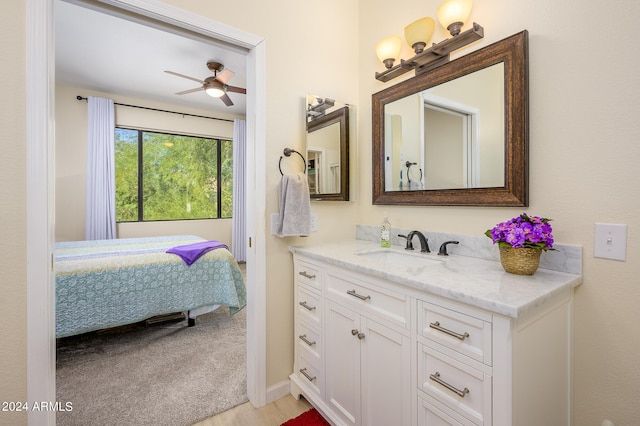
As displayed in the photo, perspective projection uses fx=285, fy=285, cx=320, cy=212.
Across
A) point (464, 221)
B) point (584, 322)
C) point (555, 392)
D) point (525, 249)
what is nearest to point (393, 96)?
point (464, 221)

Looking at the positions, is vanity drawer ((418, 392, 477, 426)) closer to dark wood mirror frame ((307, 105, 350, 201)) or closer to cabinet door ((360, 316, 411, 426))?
cabinet door ((360, 316, 411, 426))

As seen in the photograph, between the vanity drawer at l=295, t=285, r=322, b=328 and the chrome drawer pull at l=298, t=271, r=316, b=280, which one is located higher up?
the chrome drawer pull at l=298, t=271, r=316, b=280

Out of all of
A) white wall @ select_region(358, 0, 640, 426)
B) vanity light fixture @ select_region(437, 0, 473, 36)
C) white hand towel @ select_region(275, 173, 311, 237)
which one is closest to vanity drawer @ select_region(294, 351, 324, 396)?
white hand towel @ select_region(275, 173, 311, 237)

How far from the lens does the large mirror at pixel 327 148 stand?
1.90 m

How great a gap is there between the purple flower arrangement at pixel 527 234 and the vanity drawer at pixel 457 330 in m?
0.39

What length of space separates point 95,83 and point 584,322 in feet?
17.9

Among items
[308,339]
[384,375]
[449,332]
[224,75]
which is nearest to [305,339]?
[308,339]

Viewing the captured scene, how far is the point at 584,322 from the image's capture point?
3.61 ft

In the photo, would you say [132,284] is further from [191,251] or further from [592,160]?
[592,160]

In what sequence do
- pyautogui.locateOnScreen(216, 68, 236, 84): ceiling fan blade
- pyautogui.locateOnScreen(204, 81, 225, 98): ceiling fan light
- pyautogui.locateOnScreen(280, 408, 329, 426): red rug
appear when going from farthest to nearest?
pyautogui.locateOnScreen(204, 81, 225, 98): ceiling fan light, pyautogui.locateOnScreen(216, 68, 236, 84): ceiling fan blade, pyautogui.locateOnScreen(280, 408, 329, 426): red rug

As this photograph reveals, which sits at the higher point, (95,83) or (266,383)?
(95,83)

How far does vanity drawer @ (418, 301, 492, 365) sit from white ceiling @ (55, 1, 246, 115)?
2311 millimetres

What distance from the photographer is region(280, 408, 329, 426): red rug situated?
1.52 m

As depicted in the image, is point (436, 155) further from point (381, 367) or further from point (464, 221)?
point (381, 367)
